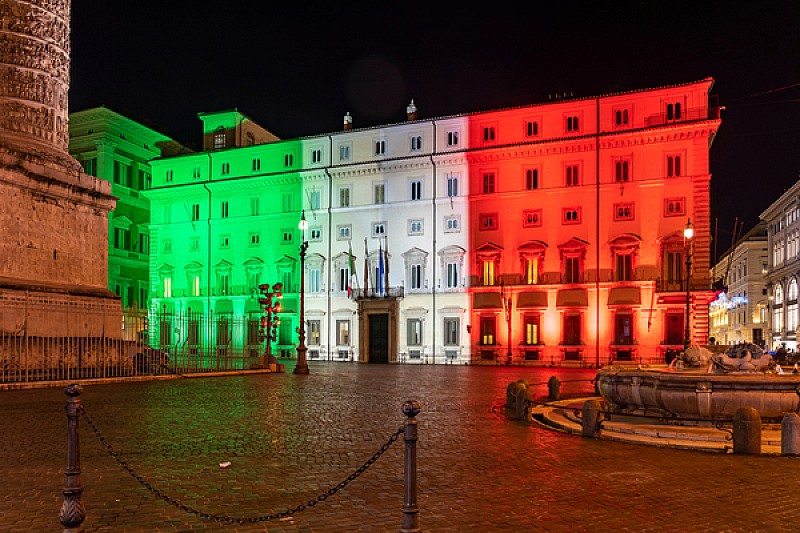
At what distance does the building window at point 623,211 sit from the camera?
3716 centimetres

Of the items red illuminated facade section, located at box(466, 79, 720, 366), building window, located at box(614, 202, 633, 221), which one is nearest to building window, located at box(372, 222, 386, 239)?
red illuminated facade section, located at box(466, 79, 720, 366)

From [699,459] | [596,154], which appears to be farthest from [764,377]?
[596,154]

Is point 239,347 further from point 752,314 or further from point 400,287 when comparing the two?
point 752,314

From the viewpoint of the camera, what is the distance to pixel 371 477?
24.3ft

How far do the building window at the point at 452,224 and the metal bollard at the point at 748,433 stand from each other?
106 feet

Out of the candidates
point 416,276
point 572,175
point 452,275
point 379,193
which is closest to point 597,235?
point 572,175

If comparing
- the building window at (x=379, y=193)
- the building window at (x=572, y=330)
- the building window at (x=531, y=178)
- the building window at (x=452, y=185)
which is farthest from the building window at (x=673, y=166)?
the building window at (x=379, y=193)

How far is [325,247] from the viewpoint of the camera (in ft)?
147

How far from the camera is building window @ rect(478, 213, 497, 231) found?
40.3m

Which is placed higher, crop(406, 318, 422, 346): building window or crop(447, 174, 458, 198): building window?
crop(447, 174, 458, 198): building window

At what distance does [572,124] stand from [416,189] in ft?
33.4

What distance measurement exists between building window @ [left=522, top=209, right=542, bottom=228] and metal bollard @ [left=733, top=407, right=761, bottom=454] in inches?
1215

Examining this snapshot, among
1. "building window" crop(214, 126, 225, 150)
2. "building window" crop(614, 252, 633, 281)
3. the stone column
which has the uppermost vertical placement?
"building window" crop(214, 126, 225, 150)

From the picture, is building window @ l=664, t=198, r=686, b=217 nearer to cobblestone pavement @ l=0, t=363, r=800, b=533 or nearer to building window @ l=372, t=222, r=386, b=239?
building window @ l=372, t=222, r=386, b=239
